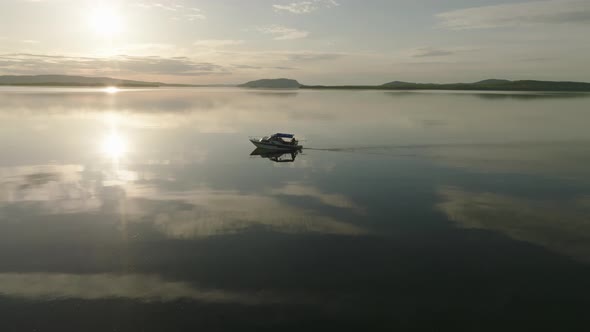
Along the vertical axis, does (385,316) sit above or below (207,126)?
below

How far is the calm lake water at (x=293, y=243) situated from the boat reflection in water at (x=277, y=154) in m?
3.42

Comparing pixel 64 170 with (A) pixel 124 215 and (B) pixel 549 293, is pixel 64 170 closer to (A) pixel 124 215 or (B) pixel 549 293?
(A) pixel 124 215

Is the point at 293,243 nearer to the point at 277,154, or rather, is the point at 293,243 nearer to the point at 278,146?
the point at 277,154

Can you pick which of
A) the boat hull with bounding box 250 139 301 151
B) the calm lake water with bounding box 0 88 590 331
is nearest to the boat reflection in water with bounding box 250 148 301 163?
the boat hull with bounding box 250 139 301 151

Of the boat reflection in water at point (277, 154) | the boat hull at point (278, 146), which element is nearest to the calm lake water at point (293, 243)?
the boat reflection in water at point (277, 154)

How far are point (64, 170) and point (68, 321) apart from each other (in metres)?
37.0

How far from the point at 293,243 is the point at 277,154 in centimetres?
3904

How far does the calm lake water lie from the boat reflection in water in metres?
3.42

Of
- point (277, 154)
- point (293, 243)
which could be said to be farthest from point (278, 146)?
point (293, 243)

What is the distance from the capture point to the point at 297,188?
43000 millimetres

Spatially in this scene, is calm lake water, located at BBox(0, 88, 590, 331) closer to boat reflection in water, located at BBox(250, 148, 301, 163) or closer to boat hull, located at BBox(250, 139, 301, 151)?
boat reflection in water, located at BBox(250, 148, 301, 163)

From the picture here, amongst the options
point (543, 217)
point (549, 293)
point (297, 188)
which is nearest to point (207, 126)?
point (297, 188)

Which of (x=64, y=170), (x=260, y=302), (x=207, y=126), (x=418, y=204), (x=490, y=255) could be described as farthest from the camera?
(x=207, y=126)

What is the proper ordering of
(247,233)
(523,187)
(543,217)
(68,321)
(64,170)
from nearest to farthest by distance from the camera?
1. (68,321)
2. (247,233)
3. (543,217)
4. (523,187)
5. (64,170)
